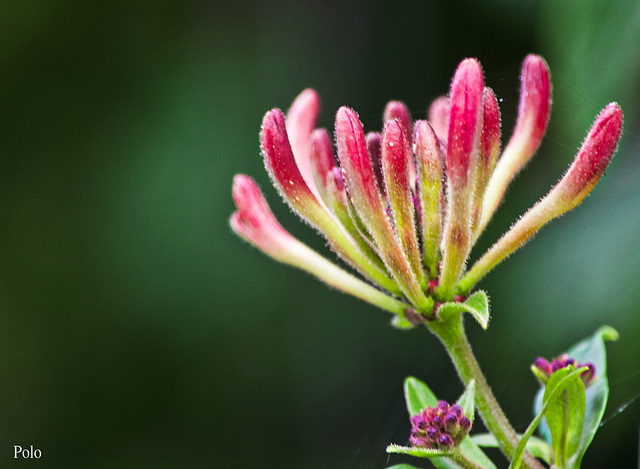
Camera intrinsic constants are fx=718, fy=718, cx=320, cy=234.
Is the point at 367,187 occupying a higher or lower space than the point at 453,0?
lower

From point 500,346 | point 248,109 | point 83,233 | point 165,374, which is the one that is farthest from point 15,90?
point 500,346

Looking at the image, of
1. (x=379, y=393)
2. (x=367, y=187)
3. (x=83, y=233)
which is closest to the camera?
(x=367, y=187)

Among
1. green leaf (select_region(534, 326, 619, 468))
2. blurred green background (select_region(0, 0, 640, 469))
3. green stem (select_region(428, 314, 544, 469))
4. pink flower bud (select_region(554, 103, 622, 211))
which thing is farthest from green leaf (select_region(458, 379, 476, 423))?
blurred green background (select_region(0, 0, 640, 469))

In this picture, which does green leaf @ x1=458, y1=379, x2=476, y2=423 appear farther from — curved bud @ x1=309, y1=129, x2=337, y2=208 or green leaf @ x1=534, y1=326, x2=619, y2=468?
curved bud @ x1=309, y1=129, x2=337, y2=208

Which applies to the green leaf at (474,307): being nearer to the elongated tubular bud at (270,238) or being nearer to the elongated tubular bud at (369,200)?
the elongated tubular bud at (369,200)

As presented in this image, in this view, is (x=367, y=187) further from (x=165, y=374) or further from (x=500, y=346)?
(x=165, y=374)

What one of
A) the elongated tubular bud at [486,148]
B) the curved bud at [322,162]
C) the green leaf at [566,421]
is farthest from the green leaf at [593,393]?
the curved bud at [322,162]
